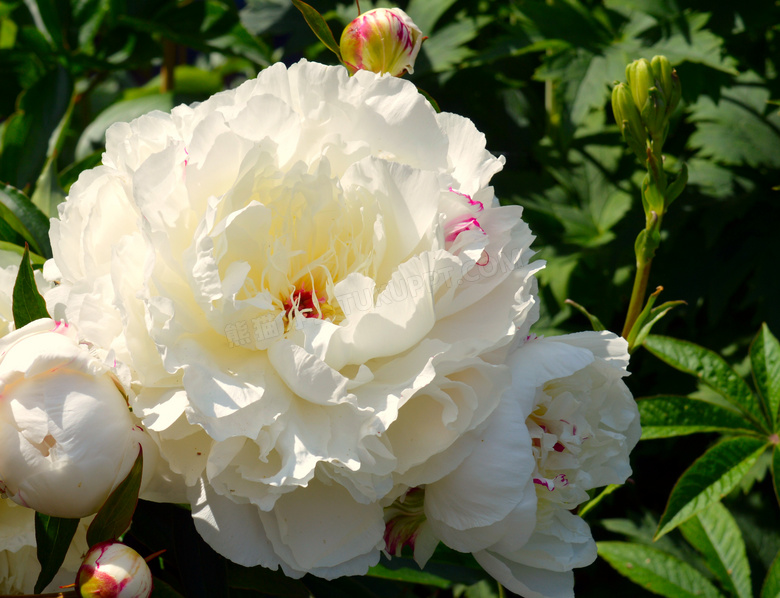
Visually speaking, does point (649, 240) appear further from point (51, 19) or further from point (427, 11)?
point (51, 19)

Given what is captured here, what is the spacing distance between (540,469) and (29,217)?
1.82 ft

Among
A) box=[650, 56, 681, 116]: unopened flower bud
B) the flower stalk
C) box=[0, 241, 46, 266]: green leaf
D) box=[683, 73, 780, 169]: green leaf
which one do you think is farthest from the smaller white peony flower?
box=[683, 73, 780, 169]: green leaf

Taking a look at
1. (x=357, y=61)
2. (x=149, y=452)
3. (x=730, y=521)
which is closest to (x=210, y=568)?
(x=149, y=452)

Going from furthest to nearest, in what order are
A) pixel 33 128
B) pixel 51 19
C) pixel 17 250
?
pixel 51 19 < pixel 33 128 < pixel 17 250

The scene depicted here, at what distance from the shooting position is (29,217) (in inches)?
29.1

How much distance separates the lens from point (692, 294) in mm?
1347

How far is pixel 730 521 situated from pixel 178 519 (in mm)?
791

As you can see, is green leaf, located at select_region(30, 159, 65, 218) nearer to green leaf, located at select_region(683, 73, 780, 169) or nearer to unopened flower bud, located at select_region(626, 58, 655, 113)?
unopened flower bud, located at select_region(626, 58, 655, 113)

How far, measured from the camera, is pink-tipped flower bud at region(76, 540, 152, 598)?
0.45 metres

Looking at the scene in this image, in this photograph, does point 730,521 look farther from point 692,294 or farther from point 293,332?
point 293,332

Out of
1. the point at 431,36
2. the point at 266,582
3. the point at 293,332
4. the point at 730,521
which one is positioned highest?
the point at 293,332

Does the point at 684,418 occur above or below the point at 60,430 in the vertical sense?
below

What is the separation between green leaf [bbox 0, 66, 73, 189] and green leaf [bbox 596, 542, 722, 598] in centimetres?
92

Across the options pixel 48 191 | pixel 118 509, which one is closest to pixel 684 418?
pixel 118 509
